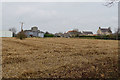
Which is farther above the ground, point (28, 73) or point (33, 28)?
point (33, 28)

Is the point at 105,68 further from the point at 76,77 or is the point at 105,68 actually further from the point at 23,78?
the point at 23,78

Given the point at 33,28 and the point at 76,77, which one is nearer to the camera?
the point at 76,77

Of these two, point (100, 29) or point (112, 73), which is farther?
point (100, 29)

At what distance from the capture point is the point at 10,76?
11.7 ft

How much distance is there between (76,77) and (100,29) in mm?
84650

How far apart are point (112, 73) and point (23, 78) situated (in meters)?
3.03

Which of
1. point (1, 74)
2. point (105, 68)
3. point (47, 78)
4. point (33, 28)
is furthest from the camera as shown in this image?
point (33, 28)

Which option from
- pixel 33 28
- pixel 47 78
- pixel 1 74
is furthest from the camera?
pixel 33 28

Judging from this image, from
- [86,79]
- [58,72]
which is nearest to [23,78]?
[58,72]

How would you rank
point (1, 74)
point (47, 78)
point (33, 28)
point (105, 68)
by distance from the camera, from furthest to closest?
1. point (33, 28)
2. point (105, 68)
3. point (1, 74)
4. point (47, 78)

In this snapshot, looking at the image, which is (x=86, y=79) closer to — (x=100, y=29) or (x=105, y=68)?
(x=105, y=68)

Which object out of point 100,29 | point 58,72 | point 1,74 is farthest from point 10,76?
point 100,29

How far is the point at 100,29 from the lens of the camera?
8206 centimetres

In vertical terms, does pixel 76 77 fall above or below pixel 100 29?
below
